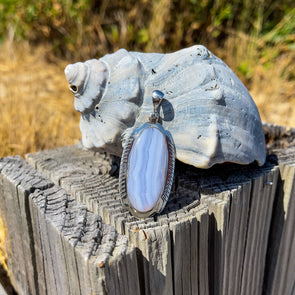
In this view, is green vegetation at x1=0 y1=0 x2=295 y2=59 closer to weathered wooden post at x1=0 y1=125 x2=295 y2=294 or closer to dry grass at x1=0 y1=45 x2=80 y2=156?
dry grass at x1=0 y1=45 x2=80 y2=156

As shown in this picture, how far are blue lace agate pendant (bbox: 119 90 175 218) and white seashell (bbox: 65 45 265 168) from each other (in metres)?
0.09

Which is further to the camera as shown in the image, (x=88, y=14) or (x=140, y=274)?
(x=88, y=14)

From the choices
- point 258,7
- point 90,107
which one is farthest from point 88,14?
point 90,107

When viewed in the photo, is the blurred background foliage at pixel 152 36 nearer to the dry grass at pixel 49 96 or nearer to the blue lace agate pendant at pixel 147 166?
the dry grass at pixel 49 96

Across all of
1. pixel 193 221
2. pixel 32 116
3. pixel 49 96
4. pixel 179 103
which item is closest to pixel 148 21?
pixel 49 96

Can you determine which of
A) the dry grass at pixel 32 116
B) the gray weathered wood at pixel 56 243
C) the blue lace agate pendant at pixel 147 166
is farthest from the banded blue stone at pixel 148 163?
the dry grass at pixel 32 116

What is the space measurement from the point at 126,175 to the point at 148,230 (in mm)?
186

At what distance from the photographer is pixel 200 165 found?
1.00 metres

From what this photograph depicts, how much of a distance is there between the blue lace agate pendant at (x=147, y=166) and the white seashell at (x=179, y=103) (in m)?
0.09

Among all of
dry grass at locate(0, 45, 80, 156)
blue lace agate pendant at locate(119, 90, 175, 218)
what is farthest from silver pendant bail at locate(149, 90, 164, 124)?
dry grass at locate(0, 45, 80, 156)

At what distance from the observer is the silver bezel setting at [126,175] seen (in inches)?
37.2

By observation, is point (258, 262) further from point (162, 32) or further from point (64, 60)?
point (64, 60)

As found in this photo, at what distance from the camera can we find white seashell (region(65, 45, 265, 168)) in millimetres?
1007

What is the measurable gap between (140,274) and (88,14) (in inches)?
136
